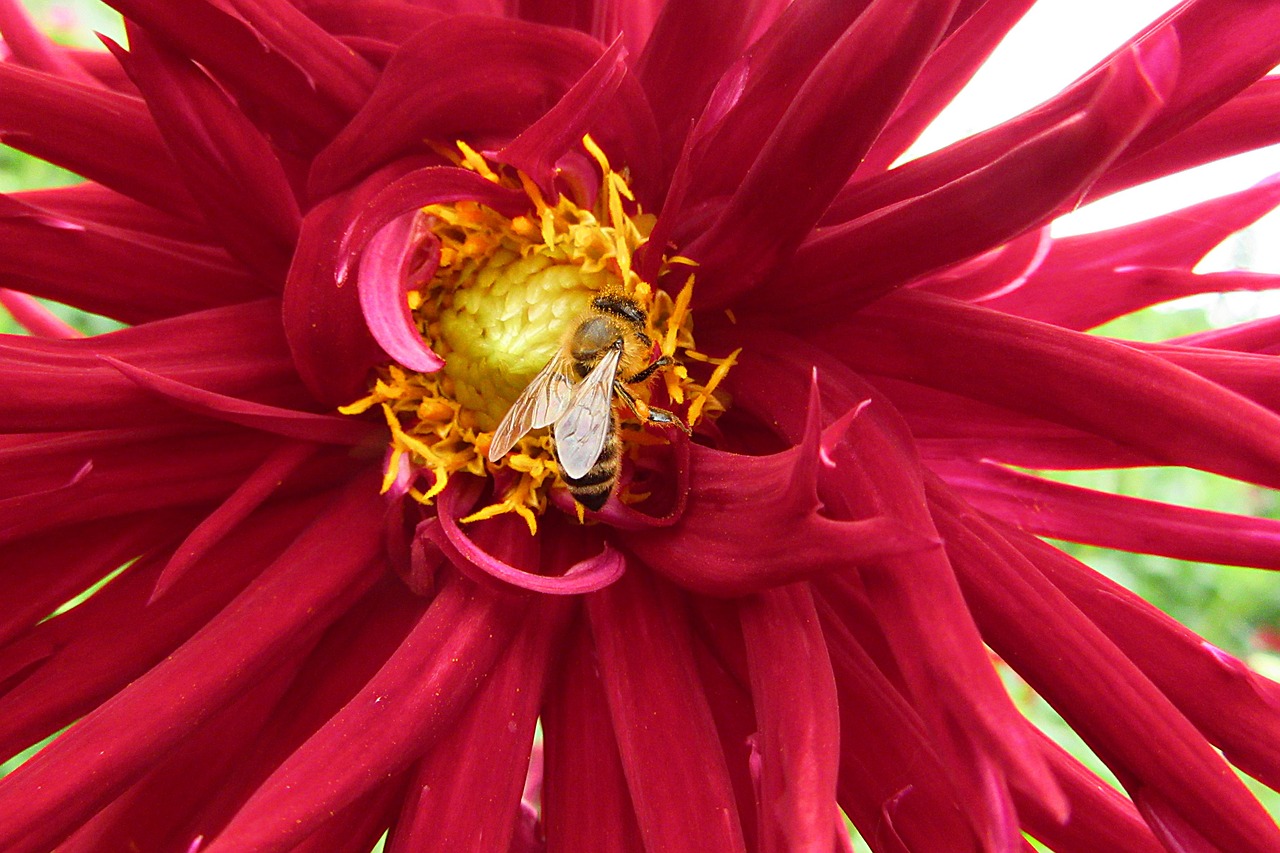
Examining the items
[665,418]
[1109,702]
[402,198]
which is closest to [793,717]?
[1109,702]

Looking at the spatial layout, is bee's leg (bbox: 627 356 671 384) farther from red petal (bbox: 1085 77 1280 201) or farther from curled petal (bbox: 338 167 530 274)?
red petal (bbox: 1085 77 1280 201)

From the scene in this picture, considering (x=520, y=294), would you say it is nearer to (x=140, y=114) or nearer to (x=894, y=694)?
(x=140, y=114)

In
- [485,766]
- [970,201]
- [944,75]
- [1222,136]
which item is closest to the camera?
[970,201]

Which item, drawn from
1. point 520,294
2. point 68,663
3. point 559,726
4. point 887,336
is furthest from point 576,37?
point 68,663

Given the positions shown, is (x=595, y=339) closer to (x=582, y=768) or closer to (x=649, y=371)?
(x=649, y=371)

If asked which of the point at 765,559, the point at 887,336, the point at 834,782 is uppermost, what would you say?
the point at 887,336

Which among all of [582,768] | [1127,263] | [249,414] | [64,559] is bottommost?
[64,559]
